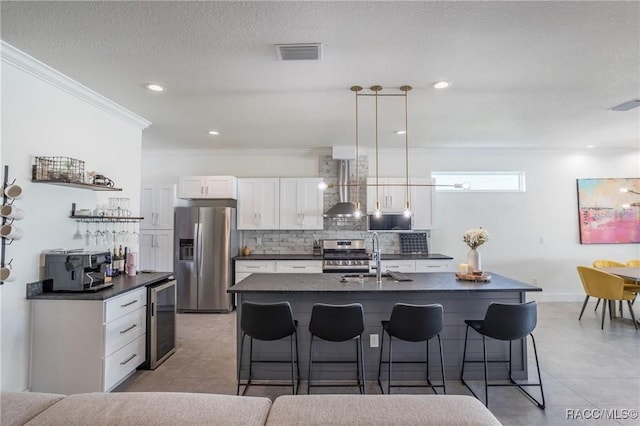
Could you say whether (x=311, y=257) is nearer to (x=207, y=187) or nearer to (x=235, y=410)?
(x=207, y=187)

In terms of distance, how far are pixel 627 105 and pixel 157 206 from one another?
21.3 ft

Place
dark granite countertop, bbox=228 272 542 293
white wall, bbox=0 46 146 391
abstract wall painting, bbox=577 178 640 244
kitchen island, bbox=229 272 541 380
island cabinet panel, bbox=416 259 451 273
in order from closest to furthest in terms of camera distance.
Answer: white wall, bbox=0 46 146 391, dark granite countertop, bbox=228 272 542 293, kitchen island, bbox=229 272 541 380, island cabinet panel, bbox=416 259 451 273, abstract wall painting, bbox=577 178 640 244

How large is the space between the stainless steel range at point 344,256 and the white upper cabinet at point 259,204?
0.99 meters

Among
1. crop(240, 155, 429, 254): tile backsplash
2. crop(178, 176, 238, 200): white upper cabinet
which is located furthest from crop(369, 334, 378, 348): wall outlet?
crop(178, 176, 238, 200): white upper cabinet

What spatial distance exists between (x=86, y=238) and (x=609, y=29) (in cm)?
465

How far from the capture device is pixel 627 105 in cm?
355

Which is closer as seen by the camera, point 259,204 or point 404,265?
point 404,265

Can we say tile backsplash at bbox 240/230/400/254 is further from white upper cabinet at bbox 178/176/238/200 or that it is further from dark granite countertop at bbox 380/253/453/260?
white upper cabinet at bbox 178/176/238/200

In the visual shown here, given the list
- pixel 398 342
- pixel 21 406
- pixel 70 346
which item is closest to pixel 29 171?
pixel 70 346

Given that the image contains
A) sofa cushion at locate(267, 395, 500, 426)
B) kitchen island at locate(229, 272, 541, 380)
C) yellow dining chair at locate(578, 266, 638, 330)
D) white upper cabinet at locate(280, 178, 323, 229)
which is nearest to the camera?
sofa cushion at locate(267, 395, 500, 426)

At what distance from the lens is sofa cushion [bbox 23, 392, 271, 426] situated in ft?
3.74

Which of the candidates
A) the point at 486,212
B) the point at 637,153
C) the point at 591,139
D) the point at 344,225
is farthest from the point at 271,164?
the point at 637,153

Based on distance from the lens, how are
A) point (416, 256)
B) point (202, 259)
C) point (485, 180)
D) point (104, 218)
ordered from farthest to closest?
point (485, 180)
point (416, 256)
point (202, 259)
point (104, 218)

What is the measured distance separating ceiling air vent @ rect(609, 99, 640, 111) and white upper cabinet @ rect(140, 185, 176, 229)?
6164 mm
